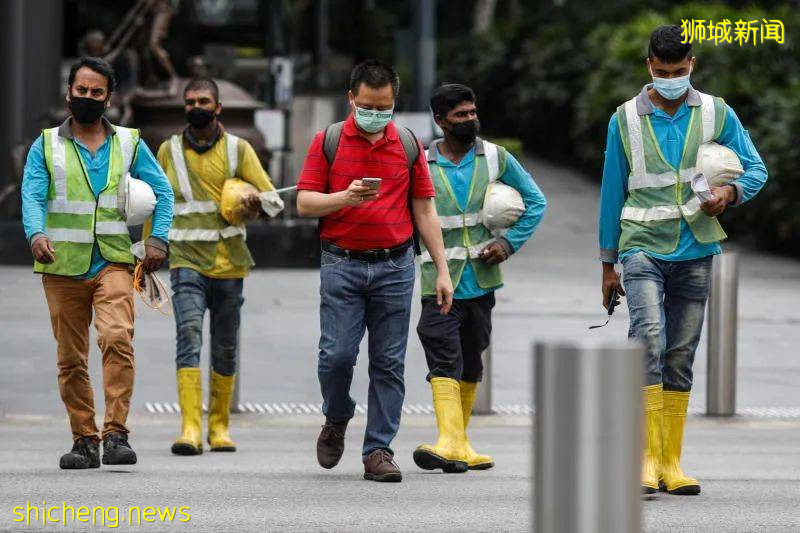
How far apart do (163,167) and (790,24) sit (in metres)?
15.2

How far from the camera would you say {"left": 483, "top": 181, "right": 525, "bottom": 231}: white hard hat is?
8070 millimetres

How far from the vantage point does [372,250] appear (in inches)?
293

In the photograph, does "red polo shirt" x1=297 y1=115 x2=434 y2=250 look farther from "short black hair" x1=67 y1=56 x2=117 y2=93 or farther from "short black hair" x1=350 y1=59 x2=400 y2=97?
"short black hair" x1=67 y1=56 x2=117 y2=93

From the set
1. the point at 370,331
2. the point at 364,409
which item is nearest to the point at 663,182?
the point at 370,331

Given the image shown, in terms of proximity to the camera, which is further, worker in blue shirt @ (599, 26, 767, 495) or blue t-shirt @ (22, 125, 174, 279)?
blue t-shirt @ (22, 125, 174, 279)

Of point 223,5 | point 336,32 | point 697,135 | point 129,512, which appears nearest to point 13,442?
point 129,512

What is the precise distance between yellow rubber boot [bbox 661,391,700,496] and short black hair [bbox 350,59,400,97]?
1.71 metres

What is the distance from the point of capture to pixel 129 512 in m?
6.46

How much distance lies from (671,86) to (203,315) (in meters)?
2.83

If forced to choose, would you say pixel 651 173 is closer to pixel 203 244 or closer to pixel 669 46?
pixel 669 46

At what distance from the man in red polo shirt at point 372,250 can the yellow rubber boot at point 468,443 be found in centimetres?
56

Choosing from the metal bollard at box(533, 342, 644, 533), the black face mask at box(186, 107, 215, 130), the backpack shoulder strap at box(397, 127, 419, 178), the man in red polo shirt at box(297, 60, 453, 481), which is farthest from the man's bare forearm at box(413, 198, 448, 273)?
the metal bollard at box(533, 342, 644, 533)

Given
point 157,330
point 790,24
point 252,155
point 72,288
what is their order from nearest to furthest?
point 72,288
point 252,155
point 157,330
point 790,24

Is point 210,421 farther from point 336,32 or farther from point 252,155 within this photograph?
point 336,32
